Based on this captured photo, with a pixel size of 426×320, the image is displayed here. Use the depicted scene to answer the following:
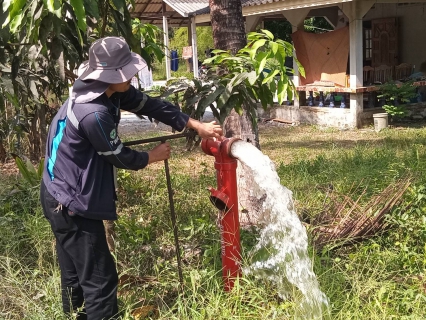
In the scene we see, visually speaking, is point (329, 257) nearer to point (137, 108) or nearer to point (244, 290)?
point (244, 290)

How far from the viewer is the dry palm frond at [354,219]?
4031 millimetres

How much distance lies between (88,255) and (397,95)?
9.10m

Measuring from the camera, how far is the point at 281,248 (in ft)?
11.0

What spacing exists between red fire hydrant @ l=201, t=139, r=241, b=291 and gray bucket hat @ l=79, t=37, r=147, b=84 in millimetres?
675

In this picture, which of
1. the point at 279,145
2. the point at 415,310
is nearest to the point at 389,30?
the point at 279,145

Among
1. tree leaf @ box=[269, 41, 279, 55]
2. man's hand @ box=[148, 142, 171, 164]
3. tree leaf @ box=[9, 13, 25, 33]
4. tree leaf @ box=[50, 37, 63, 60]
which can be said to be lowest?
man's hand @ box=[148, 142, 171, 164]

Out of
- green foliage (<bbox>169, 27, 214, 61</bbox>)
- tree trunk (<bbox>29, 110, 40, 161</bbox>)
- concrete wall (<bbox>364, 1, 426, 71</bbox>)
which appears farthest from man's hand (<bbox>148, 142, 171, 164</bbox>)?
green foliage (<bbox>169, 27, 214, 61</bbox>)

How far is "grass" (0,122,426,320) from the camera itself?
3.19m

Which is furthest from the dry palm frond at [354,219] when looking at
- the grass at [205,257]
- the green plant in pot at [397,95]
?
the green plant in pot at [397,95]

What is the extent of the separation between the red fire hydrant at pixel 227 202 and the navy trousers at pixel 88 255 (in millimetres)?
662

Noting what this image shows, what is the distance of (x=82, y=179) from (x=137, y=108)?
550 mm

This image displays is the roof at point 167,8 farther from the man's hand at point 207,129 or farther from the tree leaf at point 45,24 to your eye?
the tree leaf at point 45,24

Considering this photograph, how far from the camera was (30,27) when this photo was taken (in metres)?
2.69

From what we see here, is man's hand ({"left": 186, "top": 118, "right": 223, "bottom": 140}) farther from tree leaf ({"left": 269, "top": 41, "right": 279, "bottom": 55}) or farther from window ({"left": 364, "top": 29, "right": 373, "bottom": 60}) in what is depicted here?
window ({"left": 364, "top": 29, "right": 373, "bottom": 60})
